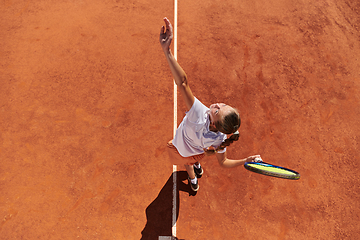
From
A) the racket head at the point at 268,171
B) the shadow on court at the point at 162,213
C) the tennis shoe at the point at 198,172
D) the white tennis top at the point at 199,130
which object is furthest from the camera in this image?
the tennis shoe at the point at 198,172

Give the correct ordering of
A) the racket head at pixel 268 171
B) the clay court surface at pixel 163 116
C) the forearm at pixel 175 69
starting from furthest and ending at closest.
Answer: the clay court surface at pixel 163 116
the racket head at pixel 268 171
the forearm at pixel 175 69

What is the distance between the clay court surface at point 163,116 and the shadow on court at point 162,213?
0.8 inches

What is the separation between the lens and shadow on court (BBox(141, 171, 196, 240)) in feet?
13.1

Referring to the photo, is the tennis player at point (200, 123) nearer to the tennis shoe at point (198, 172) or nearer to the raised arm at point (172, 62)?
the raised arm at point (172, 62)

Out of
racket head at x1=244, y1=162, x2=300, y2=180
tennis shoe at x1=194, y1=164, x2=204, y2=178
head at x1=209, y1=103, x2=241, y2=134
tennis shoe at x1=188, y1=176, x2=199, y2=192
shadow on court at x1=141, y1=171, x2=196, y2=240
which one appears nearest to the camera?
head at x1=209, y1=103, x2=241, y2=134

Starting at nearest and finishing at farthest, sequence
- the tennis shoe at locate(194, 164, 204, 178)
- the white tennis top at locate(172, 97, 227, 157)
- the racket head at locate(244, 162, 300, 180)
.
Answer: the white tennis top at locate(172, 97, 227, 157) → the racket head at locate(244, 162, 300, 180) → the tennis shoe at locate(194, 164, 204, 178)

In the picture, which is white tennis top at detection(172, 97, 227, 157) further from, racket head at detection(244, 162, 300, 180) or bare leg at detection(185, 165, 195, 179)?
bare leg at detection(185, 165, 195, 179)


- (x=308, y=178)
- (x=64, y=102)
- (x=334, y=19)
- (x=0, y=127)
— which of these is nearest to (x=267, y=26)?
(x=334, y=19)

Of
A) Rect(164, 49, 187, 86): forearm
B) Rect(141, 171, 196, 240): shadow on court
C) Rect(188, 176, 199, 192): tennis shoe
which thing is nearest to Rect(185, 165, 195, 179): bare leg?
Rect(188, 176, 199, 192): tennis shoe

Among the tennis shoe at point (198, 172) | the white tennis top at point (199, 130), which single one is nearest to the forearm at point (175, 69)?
the white tennis top at point (199, 130)

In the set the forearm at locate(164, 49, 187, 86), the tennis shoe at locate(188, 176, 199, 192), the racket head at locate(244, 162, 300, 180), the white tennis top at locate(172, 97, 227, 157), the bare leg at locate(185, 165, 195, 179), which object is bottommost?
the tennis shoe at locate(188, 176, 199, 192)

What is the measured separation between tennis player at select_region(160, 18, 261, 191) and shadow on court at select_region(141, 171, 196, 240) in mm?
1514

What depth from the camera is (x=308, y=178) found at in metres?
4.64

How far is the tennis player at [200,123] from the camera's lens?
2338 millimetres
